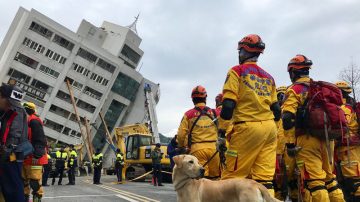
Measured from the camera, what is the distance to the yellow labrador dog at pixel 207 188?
4371 mm

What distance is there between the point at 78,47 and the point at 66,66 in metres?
3.30

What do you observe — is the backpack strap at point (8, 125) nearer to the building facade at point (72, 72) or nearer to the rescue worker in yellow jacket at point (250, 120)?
the rescue worker in yellow jacket at point (250, 120)

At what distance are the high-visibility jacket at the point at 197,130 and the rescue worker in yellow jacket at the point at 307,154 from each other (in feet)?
5.86

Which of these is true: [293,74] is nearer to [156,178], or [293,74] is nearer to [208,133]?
[208,133]

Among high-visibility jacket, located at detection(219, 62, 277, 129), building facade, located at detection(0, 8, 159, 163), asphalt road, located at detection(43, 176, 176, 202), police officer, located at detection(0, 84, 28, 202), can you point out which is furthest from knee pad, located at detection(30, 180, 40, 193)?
building facade, located at detection(0, 8, 159, 163)

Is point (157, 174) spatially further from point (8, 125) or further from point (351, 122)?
point (8, 125)

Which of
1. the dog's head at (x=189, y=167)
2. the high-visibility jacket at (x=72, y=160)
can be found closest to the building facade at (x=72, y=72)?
the high-visibility jacket at (x=72, y=160)

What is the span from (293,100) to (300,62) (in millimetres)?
730

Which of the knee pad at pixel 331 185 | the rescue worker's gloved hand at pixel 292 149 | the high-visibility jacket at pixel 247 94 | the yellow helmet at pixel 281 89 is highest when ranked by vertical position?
the yellow helmet at pixel 281 89

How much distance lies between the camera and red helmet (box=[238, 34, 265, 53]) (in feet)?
16.7

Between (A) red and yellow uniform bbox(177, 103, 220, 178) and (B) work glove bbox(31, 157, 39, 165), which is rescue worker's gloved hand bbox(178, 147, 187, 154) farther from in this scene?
(B) work glove bbox(31, 157, 39, 165)

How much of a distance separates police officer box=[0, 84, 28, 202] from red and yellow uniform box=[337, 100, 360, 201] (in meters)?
4.68

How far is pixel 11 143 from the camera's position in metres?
4.56

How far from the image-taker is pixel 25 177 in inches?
287
